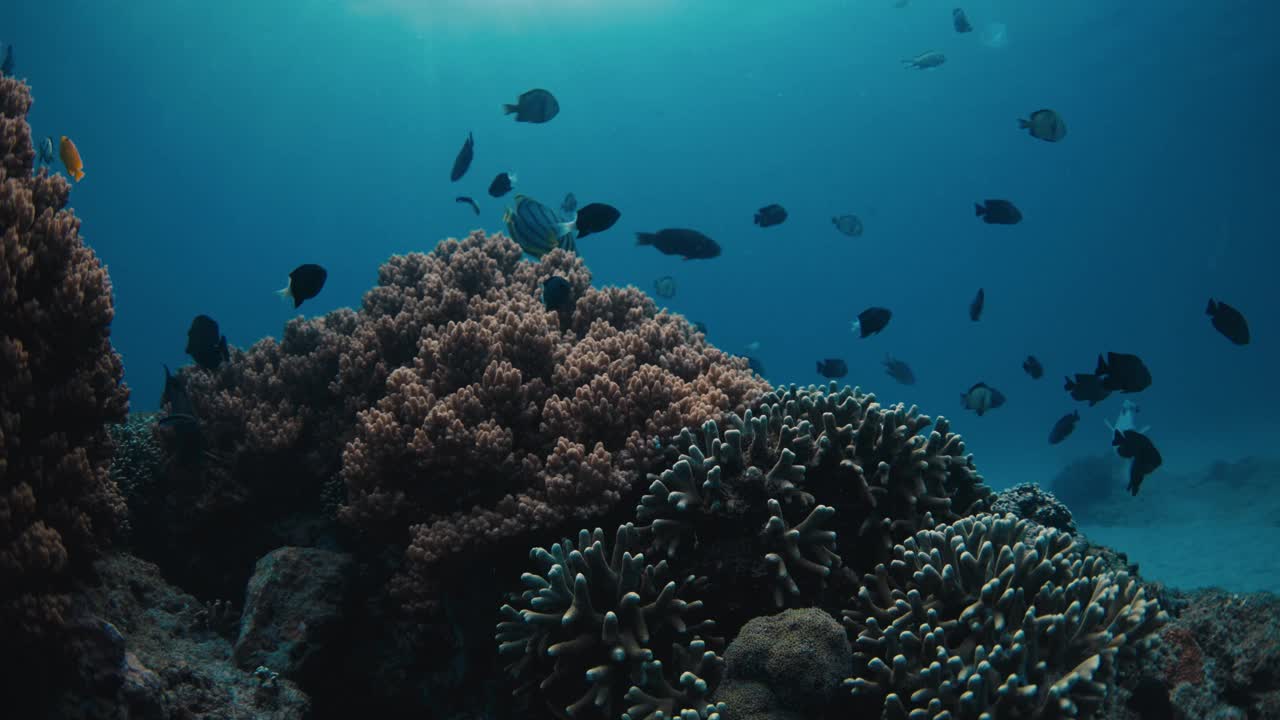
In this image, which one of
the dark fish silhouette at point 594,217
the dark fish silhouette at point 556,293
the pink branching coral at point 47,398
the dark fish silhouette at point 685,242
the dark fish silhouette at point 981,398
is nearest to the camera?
the pink branching coral at point 47,398

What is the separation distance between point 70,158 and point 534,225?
477 cm

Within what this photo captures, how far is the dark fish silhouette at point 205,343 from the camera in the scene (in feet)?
16.9

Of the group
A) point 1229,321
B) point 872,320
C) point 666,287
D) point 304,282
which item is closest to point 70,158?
point 304,282

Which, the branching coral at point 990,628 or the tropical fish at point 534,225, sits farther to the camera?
the tropical fish at point 534,225

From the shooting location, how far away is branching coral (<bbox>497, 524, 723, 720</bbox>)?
9.41ft

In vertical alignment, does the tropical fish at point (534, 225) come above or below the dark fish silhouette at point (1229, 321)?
below

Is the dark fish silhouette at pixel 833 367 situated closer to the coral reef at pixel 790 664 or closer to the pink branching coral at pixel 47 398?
the coral reef at pixel 790 664

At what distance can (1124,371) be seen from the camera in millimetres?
6145

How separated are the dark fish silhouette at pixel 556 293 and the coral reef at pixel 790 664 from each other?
3.45 meters

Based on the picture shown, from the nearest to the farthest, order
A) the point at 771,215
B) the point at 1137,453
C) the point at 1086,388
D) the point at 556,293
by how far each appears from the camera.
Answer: the point at 556,293 < the point at 1137,453 < the point at 1086,388 < the point at 771,215

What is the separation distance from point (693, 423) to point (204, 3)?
71.3 m

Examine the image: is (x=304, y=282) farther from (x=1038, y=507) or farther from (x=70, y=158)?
(x=1038, y=507)

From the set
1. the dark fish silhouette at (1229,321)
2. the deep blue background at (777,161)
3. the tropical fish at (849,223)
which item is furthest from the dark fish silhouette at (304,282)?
the deep blue background at (777,161)

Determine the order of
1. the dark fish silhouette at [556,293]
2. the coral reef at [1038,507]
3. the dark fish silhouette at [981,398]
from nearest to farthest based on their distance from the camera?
1. the dark fish silhouette at [556,293]
2. the coral reef at [1038,507]
3. the dark fish silhouette at [981,398]
